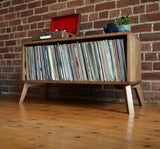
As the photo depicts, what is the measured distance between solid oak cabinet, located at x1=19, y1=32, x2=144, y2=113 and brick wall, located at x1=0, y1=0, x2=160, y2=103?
0.24 meters

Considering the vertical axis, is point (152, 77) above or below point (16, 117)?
above

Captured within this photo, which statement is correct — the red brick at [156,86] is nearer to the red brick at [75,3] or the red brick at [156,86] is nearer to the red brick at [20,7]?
the red brick at [75,3]

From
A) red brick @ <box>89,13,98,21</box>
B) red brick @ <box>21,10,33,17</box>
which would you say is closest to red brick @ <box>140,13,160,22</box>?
red brick @ <box>89,13,98,21</box>

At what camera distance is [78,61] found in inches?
62.4

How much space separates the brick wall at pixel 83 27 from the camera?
1.80m

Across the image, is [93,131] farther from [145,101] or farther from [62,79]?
[145,101]

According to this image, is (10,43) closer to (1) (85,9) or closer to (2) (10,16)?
(2) (10,16)

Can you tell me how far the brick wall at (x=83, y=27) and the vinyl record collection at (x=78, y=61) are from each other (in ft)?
1.70

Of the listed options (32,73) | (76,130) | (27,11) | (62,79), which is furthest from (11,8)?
(76,130)

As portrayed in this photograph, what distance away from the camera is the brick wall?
180 cm

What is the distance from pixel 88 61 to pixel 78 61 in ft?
0.29

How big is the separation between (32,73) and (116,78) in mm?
779

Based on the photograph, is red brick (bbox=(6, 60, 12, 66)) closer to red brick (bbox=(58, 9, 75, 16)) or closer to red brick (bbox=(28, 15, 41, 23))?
red brick (bbox=(28, 15, 41, 23))

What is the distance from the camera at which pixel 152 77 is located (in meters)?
1.79
